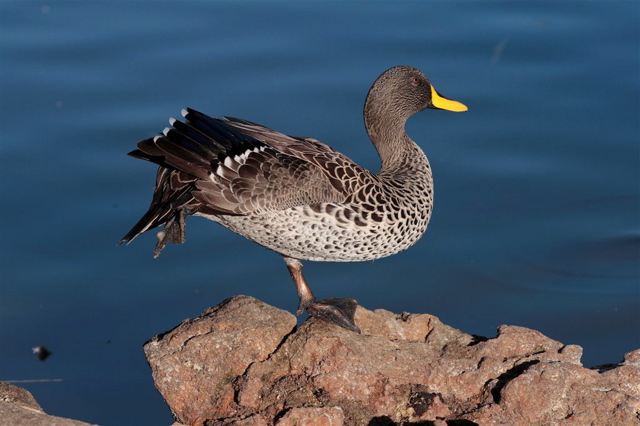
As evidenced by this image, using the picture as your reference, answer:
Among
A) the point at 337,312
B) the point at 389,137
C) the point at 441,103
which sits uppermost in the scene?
the point at 441,103

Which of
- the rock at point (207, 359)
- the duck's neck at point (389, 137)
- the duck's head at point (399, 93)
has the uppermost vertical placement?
the duck's head at point (399, 93)

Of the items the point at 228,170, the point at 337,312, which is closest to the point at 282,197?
the point at 228,170

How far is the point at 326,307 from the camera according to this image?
4527 millimetres

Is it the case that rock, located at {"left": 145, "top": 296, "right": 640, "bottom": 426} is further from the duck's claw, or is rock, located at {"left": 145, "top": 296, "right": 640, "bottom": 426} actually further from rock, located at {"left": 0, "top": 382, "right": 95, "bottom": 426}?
rock, located at {"left": 0, "top": 382, "right": 95, "bottom": 426}

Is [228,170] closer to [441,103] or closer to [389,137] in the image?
[389,137]

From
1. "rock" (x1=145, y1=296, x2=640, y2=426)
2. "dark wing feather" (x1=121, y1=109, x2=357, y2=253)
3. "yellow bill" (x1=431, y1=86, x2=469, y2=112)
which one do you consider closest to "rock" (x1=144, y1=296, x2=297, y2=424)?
"rock" (x1=145, y1=296, x2=640, y2=426)

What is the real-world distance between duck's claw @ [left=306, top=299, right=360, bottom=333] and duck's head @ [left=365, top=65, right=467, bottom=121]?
1205mm

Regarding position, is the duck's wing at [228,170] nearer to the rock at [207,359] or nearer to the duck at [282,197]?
the duck at [282,197]

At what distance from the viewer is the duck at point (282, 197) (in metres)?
4.17

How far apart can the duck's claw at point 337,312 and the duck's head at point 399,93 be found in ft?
3.96

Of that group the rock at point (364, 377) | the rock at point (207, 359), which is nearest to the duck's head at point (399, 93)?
the rock at point (364, 377)

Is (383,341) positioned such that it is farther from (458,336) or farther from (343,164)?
(343,164)

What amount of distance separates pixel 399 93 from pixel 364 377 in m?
1.99

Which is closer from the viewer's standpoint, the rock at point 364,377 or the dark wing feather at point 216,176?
the rock at point 364,377
